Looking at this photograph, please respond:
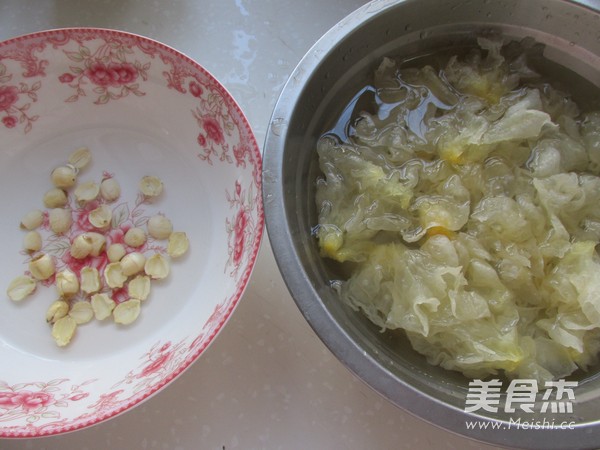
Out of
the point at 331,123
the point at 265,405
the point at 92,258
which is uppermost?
the point at 331,123

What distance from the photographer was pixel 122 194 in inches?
43.0

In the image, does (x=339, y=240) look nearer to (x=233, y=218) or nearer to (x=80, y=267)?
(x=233, y=218)

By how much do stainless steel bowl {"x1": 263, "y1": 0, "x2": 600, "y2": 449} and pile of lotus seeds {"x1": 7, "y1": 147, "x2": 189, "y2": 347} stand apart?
0.31 meters

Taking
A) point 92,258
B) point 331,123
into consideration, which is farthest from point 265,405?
point 331,123

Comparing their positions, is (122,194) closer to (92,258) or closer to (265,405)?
(92,258)

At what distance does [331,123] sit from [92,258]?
22.0 inches

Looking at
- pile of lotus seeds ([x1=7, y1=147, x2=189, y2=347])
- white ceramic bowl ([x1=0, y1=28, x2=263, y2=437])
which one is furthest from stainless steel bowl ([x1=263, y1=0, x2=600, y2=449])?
pile of lotus seeds ([x1=7, y1=147, x2=189, y2=347])

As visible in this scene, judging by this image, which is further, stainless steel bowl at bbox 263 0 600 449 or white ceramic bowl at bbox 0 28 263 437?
white ceramic bowl at bbox 0 28 263 437

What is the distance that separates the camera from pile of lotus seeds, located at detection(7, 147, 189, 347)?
993 mm

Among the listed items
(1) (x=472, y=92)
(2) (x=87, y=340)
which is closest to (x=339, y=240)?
(1) (x=472, y=92)

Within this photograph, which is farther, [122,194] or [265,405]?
[122,194]

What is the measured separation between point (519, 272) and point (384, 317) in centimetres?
24

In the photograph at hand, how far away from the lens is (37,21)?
125 centimetres

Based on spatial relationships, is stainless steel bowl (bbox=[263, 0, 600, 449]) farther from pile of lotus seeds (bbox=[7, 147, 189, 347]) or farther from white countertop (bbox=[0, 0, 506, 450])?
pile of lotus seeds (bbox=[7, 147, 189, 347])
